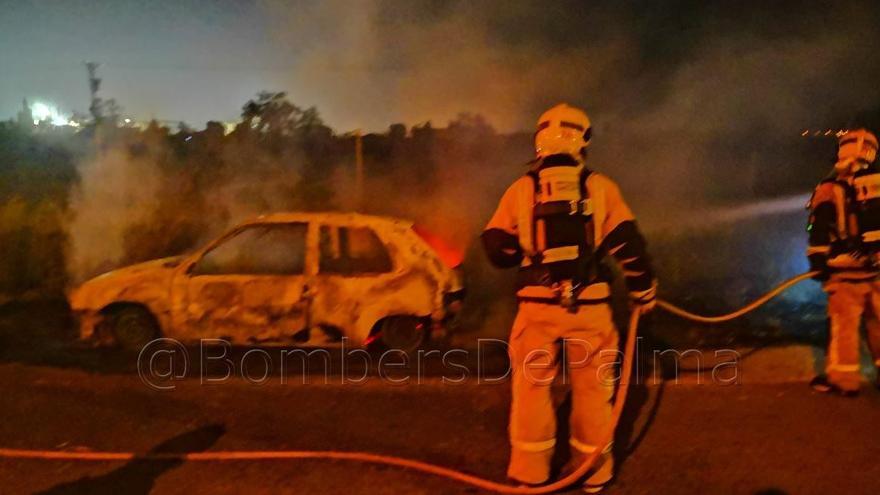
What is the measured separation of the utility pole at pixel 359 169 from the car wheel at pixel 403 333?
4.23m

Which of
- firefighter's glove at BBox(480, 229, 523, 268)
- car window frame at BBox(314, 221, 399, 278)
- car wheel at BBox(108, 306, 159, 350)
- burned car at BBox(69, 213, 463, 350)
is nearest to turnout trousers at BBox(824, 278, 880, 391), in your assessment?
firefighter's glove at BBox(480, 229, 523, 268)

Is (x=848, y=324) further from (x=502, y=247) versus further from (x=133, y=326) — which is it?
(x=133, y=326)

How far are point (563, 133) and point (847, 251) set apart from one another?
2.57 m

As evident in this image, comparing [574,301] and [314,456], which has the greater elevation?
[574,301]

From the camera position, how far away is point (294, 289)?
6.46 metres

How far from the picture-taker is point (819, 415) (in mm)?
4965

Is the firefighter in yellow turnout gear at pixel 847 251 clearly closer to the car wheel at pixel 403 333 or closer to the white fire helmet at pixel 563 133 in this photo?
the white fire helmet at pixel 563 133

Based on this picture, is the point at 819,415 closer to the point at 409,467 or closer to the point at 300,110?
the point at 409,467

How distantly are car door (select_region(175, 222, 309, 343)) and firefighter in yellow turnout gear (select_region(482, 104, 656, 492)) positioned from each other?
2962 millimetres

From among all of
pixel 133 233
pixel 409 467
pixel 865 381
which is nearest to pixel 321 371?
pixel 409 467

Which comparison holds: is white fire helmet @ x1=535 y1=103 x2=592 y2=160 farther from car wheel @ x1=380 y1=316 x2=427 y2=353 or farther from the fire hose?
car wheel @ x1=380 y1=316 x2=427 y2=353

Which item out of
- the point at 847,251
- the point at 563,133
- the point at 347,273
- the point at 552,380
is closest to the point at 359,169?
the point at 347,273

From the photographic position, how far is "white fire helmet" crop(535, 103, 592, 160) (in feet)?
12.7

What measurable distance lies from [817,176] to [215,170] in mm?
9245
